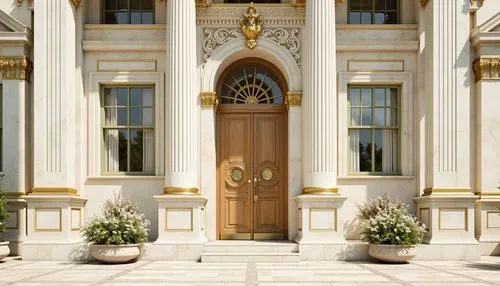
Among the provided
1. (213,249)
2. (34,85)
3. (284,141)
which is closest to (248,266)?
(213,249)

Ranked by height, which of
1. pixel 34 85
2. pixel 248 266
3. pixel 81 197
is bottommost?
pixel 248 266

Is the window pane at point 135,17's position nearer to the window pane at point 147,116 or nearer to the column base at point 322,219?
the window pane at point 147,116

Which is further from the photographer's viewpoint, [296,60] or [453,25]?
[296,60]

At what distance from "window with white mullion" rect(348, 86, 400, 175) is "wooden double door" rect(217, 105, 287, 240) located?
181 cm

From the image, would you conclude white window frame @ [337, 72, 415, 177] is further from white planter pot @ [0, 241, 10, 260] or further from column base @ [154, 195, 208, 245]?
white planter pot @ [0, 241, 10, 260]

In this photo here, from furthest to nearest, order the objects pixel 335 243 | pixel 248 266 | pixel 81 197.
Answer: pixel 81 197, pixel 335 243, pixel 248 266

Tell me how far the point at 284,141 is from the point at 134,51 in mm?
4508

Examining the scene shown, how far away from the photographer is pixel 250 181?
658 inches

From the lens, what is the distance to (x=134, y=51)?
16375 millimetres

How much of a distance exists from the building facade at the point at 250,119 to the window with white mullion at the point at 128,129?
0.04 metres

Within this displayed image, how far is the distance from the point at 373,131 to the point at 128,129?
633 cm

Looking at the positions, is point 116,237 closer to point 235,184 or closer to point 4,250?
point 4,250

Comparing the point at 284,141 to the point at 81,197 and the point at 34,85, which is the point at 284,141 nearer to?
the point at 81,197

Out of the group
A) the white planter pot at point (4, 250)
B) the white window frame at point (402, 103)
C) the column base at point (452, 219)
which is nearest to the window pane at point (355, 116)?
the white window frame at point (402, 103)
